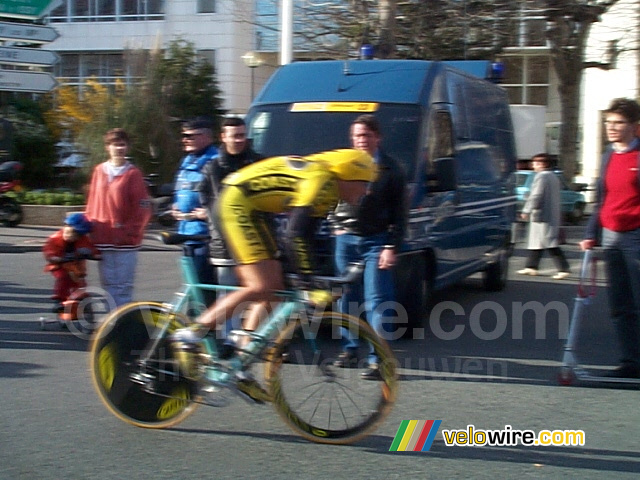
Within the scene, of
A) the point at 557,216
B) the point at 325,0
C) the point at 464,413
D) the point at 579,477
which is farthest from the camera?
the point at 325,0

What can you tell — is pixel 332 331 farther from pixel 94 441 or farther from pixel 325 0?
pixel 325 0

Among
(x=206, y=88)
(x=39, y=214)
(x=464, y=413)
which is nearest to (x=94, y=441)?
(x=464, y=413)

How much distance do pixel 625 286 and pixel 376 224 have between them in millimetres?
1849

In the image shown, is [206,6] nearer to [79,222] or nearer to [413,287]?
[79,222]

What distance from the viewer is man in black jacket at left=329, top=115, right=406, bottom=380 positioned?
21.2ft

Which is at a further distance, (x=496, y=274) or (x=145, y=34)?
(x=145, y=34)

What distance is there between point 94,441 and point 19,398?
1174 mm

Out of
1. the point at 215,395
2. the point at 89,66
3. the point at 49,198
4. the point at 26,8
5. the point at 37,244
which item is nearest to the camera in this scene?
the point at 215,395

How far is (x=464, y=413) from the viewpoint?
577cm

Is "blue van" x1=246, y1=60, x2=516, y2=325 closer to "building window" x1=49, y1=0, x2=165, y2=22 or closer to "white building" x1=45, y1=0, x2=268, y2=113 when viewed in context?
"white building" x1=45, y1=0, x2=268, y2=113

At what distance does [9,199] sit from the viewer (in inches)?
687

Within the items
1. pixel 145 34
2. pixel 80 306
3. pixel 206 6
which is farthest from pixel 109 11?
pixel 80 306

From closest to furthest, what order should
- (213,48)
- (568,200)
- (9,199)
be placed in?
(9,199), (568,200), (213,48)

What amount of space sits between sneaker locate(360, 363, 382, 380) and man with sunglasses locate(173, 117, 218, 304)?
2430 mm
